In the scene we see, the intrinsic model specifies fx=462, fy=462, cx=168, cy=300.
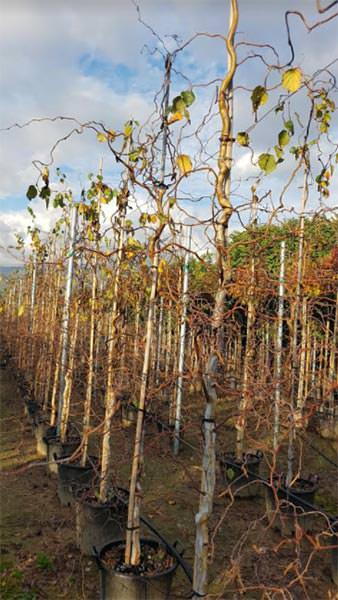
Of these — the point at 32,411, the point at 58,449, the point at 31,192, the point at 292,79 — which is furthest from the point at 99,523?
the point at 32,411

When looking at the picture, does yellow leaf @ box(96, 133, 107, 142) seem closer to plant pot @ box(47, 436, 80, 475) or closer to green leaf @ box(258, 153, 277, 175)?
green leaf @ box(258, 153, 277, 175)

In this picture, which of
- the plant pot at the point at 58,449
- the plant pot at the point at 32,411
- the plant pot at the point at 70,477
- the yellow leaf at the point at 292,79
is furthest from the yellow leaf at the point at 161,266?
the plant pot at the point at 32,411

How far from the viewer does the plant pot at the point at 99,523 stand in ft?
11.5

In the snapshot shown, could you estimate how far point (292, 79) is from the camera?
1715 millimetres

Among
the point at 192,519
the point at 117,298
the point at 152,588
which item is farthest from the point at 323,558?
the point at 117,298

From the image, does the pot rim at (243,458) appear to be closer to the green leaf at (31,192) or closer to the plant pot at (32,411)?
the plant pot at (32,411)

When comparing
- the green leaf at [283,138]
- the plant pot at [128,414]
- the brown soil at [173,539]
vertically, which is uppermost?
the green leaf at [283,138]

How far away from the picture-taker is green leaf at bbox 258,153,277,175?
1.84 m

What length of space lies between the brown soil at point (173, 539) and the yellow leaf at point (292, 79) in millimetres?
1605

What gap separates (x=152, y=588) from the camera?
2596 mm

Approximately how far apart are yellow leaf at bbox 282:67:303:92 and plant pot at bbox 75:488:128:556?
9.95 feet

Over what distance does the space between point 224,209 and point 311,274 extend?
3.59 meters

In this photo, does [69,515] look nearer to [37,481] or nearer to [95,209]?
[37,481]

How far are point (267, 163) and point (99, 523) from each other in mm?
2954
